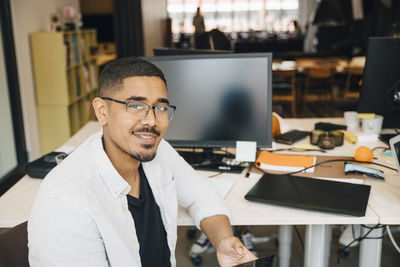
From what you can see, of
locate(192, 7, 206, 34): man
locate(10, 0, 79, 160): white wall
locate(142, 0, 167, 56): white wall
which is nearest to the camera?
locate(192, 7, 206, 34): man

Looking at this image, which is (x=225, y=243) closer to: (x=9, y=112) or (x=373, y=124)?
(x=373, y=124)

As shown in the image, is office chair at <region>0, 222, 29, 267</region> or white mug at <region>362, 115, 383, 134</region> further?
white mug at <region>362, 115, 383, 134</region>

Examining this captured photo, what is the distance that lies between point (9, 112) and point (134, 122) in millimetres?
3246

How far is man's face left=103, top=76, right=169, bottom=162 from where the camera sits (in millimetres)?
1068

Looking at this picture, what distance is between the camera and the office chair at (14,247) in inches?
39.6

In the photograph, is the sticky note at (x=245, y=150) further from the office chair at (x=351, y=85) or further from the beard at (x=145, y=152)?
the office chair at (x=351, y=85)

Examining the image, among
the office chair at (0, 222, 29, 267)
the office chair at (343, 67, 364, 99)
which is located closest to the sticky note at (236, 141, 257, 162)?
the office chair at (0, 222, 29, 267)

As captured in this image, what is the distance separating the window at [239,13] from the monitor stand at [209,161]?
10.9 meters

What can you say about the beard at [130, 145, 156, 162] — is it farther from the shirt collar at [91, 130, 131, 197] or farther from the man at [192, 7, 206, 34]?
the man at [192, 7, 206, 34]

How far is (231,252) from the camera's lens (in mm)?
1197

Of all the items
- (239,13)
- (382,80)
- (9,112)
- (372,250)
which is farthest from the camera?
(239,13)

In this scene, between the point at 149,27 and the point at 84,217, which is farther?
the point at 149,27

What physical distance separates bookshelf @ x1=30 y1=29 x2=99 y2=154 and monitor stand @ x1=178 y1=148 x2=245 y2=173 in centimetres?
230

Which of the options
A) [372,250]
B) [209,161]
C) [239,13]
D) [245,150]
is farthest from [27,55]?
[239,13]
